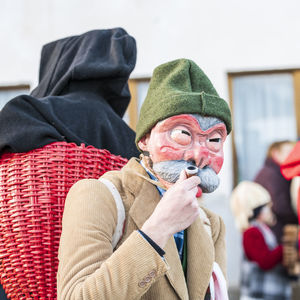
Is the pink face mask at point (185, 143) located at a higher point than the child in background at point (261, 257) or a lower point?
higher

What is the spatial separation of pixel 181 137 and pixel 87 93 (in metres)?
0.80

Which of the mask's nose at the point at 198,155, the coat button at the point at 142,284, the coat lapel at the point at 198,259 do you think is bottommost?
the coat lapel at the point at 198,259

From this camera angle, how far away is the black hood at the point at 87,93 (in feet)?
7.62

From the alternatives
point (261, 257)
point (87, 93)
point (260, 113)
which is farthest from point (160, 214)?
point (260, 113)

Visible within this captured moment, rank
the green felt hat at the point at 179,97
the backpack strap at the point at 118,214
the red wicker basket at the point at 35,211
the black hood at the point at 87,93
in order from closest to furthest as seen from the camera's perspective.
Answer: the backpack strap at the point at 118,214, the green felt hat at the point at 179,97, the red wicker basket at the point at 35,211, the black hood at the point at 87,93

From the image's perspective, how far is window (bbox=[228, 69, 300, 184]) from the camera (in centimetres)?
813

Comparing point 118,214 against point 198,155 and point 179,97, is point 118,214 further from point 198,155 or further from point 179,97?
point 179,97

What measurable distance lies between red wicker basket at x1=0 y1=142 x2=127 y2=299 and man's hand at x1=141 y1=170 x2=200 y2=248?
0.46 meters

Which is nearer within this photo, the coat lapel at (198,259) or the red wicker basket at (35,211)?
the coat lapel at (198,259)

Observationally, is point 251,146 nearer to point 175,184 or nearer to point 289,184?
point 289,184

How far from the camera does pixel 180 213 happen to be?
1.82 meters

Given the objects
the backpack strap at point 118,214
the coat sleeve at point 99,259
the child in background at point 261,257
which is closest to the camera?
the coat sleeve at point 99,259

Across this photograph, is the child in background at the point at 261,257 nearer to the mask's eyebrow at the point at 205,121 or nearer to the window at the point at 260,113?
the window at the point at 260,113

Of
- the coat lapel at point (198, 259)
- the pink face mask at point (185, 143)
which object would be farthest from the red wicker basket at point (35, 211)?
the coat lapel at point (198, 259)
